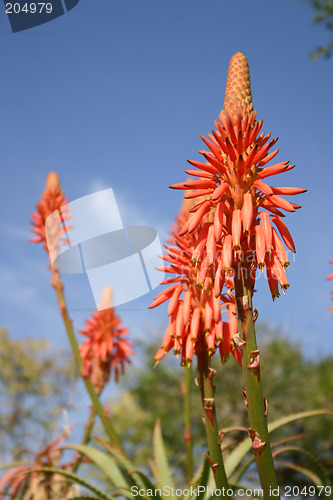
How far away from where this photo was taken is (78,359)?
4.34 meters

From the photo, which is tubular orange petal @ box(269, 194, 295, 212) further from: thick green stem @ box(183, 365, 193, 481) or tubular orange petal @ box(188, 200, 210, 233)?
thick green stem @ box(183, 365, 193, 481)

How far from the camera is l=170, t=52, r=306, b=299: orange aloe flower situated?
2.28 meters

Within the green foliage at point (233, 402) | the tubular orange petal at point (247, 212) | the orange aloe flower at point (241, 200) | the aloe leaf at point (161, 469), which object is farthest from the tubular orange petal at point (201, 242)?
the green foliage at point (233, 402)

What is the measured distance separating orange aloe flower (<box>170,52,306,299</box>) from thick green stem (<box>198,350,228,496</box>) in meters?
0.50

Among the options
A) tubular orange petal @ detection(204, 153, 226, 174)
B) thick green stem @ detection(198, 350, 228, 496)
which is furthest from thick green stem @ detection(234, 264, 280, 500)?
tubular orange petal @ detection(204, 153, 226, 174)

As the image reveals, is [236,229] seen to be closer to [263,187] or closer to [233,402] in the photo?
[263,187]

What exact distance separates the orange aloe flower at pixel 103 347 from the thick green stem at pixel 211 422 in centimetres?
276

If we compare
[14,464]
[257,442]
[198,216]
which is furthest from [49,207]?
[257,442]

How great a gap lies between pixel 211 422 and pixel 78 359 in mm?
2137

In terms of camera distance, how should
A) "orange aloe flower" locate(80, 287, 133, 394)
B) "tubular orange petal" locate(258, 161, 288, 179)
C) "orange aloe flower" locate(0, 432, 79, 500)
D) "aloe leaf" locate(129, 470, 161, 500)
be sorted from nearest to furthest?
"tubular orange petal" locate(258, 161, 288, 179) < "aloe leaf" locate(129, 470, 161, 500) < "orange aloe flower" locate(0, 432, 79, 500) < "orange aloe flower" locate(80, 287, 133, 394)

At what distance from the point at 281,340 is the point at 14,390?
42.1 ft

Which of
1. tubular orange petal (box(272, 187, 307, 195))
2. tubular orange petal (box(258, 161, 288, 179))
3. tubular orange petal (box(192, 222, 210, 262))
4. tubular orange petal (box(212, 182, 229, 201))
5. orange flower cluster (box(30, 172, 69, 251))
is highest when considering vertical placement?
orange flower cluster (box(30, 172, 69, 251))

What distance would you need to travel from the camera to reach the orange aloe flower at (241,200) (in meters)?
2.28

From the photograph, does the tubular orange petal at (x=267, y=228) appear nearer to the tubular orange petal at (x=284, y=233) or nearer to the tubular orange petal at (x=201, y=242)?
the tubular orange petal at (x=284, y=233)
